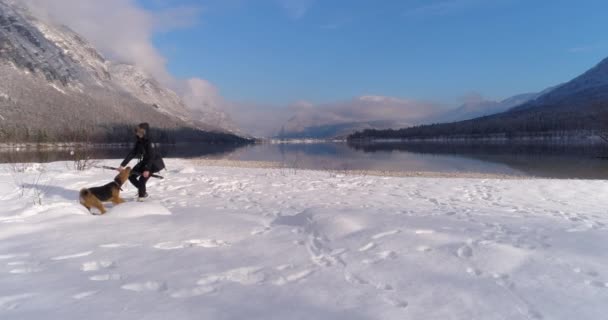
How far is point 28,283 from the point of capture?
3.41 metres

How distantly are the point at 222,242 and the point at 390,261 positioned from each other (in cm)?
247

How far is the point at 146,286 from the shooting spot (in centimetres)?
332

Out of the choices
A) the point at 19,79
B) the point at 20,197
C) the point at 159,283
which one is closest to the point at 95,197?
the point at 20,197

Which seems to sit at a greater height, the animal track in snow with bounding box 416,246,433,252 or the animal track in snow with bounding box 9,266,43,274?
the animal track in snow with bounding box 9,266,43,274

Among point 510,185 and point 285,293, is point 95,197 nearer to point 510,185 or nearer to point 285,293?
point 285,293

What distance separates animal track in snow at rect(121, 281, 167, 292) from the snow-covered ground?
0.02 meters

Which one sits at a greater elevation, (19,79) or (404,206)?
(19,79)

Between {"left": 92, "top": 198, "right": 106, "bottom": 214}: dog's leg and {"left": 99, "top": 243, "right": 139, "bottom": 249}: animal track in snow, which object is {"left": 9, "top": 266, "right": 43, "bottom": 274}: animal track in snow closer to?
{"left": 99, "top": 243, "right": 139, "bottom": 249}: animal track in snow

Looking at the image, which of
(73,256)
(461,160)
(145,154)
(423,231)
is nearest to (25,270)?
(73,256)

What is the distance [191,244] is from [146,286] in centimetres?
145

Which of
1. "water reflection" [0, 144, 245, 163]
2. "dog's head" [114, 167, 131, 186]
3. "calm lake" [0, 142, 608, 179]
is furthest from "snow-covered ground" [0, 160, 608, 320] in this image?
"calm lake" [0, 142, 608, 179]

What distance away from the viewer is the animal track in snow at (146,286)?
325 centimetres

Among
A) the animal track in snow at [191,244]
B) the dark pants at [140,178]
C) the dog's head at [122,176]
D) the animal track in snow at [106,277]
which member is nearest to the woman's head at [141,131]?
the dark pants at [140,178]

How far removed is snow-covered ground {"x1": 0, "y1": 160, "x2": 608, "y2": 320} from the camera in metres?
2.87
